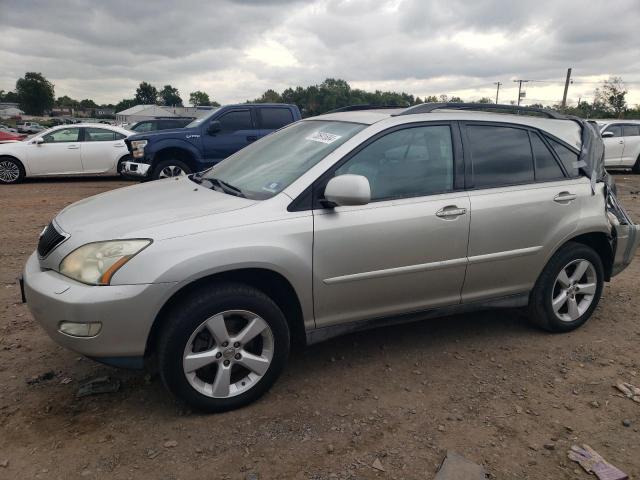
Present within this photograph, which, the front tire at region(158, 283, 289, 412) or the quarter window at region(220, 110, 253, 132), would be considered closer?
the front tire at region(158, 283, 289, 412)

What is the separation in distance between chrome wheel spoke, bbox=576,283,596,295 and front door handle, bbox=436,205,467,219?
4.57 feet

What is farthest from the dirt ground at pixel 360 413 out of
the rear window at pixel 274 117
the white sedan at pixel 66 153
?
the white sedan at pixel 66 153

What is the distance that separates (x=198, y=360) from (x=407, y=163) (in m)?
1.80

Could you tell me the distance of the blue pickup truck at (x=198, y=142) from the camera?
9680 millimetres

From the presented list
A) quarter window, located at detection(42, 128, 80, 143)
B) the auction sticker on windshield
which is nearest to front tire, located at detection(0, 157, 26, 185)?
quarter window, located at detection(42, 128, 80, 143)

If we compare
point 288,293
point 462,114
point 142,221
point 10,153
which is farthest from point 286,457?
point 10,153

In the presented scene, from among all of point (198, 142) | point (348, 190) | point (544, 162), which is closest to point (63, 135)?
point (198, 142)

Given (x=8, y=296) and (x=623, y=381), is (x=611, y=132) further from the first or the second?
(x=8, y=296)

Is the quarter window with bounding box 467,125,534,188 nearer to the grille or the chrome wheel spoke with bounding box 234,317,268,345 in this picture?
the chrome wheel spoke with bounding box 234,317,268,345

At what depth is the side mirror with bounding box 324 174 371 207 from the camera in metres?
2.95

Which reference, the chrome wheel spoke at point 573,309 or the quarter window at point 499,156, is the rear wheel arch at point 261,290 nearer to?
the quarter window at point 499,156

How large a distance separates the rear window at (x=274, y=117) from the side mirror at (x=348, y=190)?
7676mm

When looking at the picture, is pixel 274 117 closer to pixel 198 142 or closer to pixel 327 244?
pixel 198 142

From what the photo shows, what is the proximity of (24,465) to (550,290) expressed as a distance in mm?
3550
